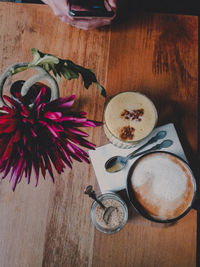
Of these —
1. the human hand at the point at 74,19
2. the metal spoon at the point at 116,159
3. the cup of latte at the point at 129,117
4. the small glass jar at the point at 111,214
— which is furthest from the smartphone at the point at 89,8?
the small glass jar at the point at 111,214

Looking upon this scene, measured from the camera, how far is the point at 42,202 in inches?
25.6

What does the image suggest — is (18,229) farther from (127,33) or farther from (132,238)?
(127,33)

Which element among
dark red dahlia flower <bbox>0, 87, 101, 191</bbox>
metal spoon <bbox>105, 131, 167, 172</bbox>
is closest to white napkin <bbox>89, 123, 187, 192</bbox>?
metal spoon <bbox>105, 131, 167, 172</bbox>

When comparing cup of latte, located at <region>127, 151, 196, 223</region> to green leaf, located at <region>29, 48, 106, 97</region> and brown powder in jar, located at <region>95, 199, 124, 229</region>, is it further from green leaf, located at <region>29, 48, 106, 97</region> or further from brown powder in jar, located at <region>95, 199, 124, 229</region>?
green leaf, located at <region>29, 48, 106, 97</region>

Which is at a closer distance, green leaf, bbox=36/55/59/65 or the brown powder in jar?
green leaf, bbox=36/55/59/65

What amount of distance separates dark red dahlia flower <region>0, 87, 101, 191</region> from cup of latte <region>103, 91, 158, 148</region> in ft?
0.62

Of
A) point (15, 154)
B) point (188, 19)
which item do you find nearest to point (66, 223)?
point (15, 154)

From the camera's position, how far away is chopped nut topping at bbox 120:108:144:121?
2.02ft

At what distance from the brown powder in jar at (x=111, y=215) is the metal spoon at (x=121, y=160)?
76 millimetres

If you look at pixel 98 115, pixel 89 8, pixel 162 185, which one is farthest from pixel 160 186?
pixel 89 8

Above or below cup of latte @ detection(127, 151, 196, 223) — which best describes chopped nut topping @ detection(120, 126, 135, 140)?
above

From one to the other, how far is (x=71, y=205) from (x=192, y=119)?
36 cm

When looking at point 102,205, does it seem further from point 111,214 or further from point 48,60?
point 48,60

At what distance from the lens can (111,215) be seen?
662 mm
